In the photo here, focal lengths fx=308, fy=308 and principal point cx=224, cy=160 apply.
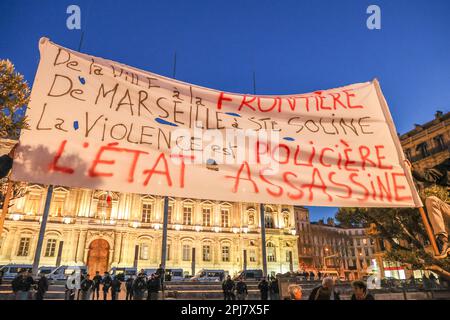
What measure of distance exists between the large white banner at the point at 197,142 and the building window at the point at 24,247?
3777 centimetres

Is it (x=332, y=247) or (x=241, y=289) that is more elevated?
(x=332, y=247)

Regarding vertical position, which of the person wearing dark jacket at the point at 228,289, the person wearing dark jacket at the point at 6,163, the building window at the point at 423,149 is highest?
the building window at the point at 423,149

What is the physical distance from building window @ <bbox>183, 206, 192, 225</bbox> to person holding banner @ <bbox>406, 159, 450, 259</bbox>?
39957mm

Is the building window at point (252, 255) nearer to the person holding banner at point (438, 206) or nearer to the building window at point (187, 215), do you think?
the building window at point (187, 215)

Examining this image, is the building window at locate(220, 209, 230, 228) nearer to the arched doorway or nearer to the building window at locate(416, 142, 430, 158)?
the arched doorway

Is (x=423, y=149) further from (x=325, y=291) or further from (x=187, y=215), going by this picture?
(x=325, y=291)

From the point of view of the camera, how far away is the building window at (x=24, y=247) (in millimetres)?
32750

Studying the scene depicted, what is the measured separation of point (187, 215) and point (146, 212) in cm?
549

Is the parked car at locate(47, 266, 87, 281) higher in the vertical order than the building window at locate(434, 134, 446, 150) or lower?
lower

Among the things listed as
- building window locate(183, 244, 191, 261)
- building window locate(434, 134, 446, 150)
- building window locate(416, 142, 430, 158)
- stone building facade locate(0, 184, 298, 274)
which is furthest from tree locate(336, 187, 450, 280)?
building window locate(183, 244, 191, 261)

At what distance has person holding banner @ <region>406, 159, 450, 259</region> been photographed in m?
2.65

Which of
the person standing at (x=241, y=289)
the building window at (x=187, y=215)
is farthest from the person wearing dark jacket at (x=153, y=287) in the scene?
the building window at (x=187, y=215)

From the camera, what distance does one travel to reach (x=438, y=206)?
2834 millimetres

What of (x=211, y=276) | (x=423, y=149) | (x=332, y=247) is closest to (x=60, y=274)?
(x=211, y=276)
